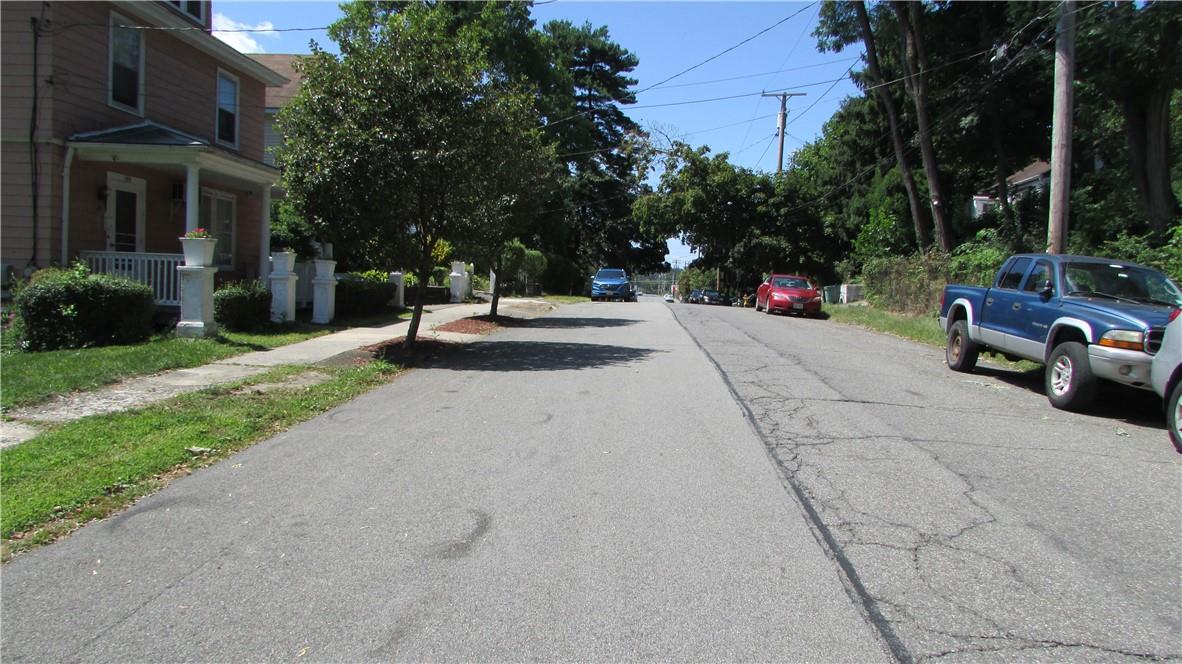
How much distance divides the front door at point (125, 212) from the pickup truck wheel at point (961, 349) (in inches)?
640

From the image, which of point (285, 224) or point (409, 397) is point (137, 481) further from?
point (285, 224)

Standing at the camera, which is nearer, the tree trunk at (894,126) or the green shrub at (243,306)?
the green shrub at (243,306)

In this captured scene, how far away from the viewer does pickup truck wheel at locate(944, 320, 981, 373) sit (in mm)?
12422

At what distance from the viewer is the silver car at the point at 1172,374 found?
748 cm

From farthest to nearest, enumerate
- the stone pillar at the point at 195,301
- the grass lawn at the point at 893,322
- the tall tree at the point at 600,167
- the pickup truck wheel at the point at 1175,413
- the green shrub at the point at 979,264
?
the tall tree at the point at 600,167 → the green shrub at the point at 979,264 → the grass lawn at the point at 893,322 → the stone pillar at the point at 195,301 → the pickup truck wheel at the point at 1175,413

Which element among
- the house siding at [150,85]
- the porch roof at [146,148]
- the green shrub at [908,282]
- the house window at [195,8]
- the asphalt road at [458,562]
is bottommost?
the asphalt road at [458,562]

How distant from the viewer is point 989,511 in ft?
18.0

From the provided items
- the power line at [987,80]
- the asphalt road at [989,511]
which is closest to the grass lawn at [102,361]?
the asphalt road at [989,511]

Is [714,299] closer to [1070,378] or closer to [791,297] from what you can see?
[791,297]

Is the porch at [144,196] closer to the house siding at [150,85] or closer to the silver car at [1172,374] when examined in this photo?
the house siding at [150,85]

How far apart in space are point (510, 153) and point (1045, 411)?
954 cm

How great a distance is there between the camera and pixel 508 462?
6.59 m

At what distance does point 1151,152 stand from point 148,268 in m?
23.3

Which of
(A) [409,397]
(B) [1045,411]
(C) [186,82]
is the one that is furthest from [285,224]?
(B) [1045,411]
